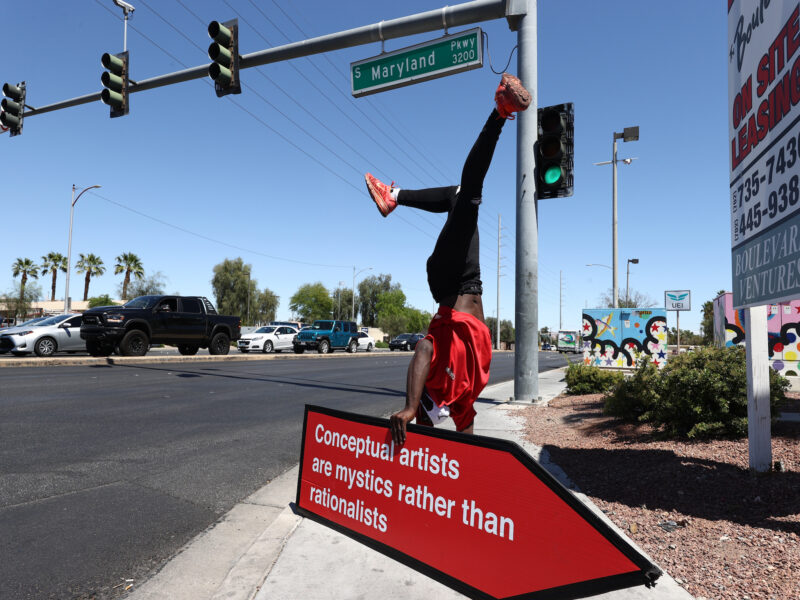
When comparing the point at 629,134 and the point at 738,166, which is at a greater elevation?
the point at 629,134

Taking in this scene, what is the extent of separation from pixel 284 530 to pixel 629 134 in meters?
23.1

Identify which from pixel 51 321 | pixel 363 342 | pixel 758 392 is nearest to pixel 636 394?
pixel 758 392

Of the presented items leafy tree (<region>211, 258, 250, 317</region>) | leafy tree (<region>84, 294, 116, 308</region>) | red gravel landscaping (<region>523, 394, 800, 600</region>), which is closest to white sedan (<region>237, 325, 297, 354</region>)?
red gravel landscaping (<region>523, 394, 800, 600</region>)

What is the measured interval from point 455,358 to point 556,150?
5.68m

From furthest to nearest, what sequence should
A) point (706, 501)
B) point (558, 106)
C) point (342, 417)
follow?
point (558, 106)
point (706, 501)
point (342, 417)

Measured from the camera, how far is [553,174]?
734 centimetres

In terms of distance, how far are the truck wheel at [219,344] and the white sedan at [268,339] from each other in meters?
5.58

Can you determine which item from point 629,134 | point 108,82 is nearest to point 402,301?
point 629,134

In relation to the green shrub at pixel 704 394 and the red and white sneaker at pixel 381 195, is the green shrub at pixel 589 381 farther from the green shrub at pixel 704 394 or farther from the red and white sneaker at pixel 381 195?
the red and white sneaker at pixel 381 195

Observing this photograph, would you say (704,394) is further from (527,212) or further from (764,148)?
(527,212)

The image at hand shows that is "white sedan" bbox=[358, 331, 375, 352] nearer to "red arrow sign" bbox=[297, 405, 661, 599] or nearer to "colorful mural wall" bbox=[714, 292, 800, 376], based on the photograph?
"colorful mural wall" bbox=[714, 292, 800, 376]

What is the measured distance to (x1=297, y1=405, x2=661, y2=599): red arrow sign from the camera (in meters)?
1.76

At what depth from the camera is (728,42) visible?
14.1ft

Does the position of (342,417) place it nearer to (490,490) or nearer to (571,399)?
(490,490)
